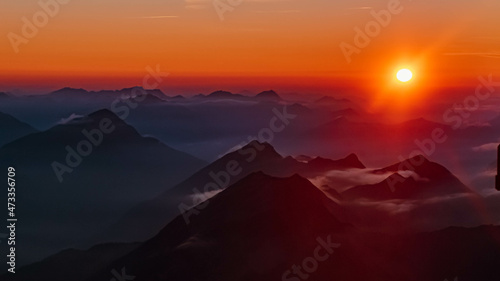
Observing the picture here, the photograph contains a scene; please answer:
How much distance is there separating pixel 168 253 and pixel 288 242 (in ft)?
63.4

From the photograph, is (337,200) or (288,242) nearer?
(288,242)

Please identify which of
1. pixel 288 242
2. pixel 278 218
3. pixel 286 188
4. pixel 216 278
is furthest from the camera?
pixel 286 188

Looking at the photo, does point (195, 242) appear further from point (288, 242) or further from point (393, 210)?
point (393, 210)

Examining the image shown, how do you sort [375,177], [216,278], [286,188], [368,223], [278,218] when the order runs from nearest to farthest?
[216,278]
[278,218]
[286,188]
[368,223]
[375,177]

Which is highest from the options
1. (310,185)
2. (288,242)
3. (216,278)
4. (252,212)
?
(310,185)

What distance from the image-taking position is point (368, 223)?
147 metres

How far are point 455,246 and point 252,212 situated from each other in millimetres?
32956

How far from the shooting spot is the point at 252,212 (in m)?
107

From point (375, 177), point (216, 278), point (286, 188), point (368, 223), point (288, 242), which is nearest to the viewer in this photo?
point (216, 278)

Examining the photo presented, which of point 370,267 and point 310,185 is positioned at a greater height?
point 310,185

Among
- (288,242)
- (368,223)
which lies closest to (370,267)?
(288,242)

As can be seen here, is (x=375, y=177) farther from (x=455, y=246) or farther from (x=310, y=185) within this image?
(x=455, y=246)

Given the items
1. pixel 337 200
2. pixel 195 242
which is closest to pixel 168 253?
pixel 195 242

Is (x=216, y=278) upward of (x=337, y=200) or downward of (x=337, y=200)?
downward
